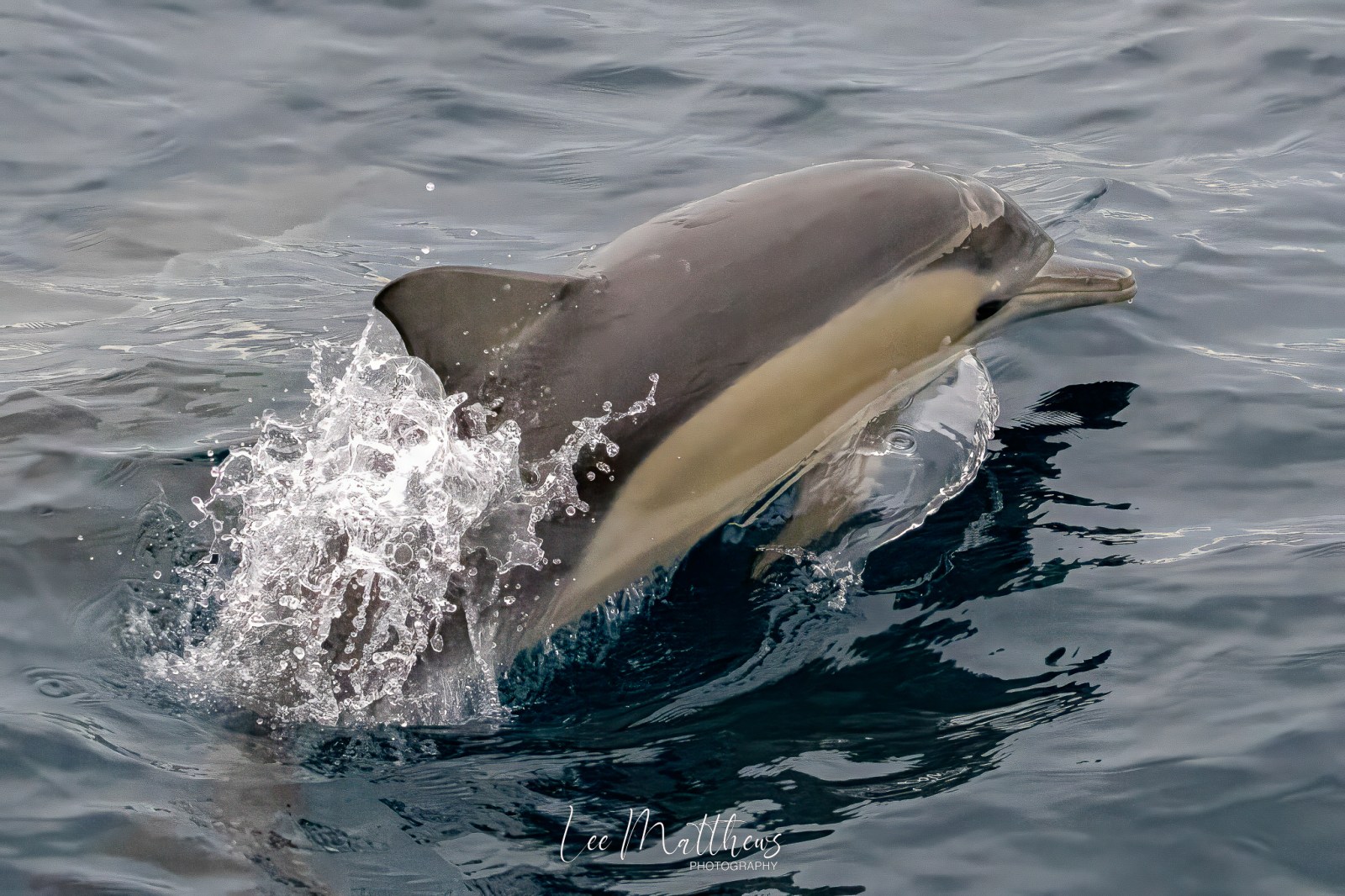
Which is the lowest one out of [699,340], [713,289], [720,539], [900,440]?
[720,539]

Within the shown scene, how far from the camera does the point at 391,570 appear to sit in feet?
15.4

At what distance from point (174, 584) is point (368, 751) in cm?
141

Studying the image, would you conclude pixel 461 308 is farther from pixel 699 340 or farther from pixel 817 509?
pixel 817 509

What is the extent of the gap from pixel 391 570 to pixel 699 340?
1315mm

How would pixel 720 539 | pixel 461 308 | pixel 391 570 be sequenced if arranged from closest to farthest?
1. pixel 461 308
2. pixel 391 570
3. pixel 720 539

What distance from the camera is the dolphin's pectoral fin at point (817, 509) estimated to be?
5660 mm

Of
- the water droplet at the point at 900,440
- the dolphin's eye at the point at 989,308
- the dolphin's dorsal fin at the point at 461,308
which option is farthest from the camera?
the water droplet at the point at 900,440

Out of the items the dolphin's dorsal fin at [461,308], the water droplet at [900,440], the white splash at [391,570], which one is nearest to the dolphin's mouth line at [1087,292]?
the water droplet at [900,440]

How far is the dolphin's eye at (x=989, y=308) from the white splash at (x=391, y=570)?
183 cm

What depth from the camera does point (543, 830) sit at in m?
4.16

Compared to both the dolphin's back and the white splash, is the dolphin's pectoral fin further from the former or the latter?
the white splash

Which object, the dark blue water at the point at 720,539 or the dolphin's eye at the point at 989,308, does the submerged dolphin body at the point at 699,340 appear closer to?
the dolphin's eye at the point at 989,308

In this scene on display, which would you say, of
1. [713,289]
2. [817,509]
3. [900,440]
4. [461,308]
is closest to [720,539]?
[817,509]

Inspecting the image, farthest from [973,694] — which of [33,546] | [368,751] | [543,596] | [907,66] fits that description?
[907,66]
